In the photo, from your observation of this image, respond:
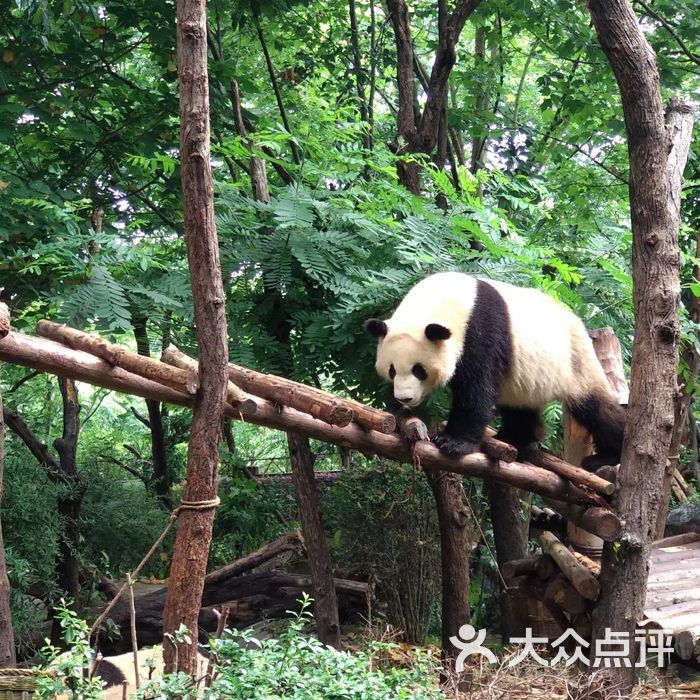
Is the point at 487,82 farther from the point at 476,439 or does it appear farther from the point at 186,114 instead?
the point at 186,114

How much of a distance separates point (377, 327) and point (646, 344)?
1.47 m

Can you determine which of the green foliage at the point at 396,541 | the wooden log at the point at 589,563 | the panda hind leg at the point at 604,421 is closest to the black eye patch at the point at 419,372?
the panda hind leg at the point at 604,421

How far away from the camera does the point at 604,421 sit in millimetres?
5000

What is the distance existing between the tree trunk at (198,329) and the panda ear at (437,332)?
4.13 ft

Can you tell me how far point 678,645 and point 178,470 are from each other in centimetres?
681

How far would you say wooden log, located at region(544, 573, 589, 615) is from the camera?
5.14m

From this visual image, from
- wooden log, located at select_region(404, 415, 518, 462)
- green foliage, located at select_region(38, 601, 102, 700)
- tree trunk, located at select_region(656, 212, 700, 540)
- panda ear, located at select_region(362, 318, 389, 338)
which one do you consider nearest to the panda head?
panda ear, located at select_region(362, 318, 389, 338)

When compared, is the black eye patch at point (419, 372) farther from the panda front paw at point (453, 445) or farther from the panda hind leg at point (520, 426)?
the panda hind leg at point (520, 426)

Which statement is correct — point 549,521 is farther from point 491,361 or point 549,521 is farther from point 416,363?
point 416,363

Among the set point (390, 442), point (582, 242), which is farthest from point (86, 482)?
point (582, 242)

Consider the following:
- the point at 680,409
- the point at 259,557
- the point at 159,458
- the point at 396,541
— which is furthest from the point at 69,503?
the point at 680,409

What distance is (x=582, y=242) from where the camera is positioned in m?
6.59

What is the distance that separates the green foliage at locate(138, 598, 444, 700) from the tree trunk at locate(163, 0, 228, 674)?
0.23 m

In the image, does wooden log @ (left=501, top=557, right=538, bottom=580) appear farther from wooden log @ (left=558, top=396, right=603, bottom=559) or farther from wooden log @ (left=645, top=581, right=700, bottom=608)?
wooden log @ (left=645, top=581, right=700, bottom=608)
